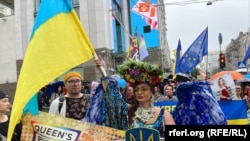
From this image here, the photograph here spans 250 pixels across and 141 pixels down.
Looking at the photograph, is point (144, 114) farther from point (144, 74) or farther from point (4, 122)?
point (4, 122)

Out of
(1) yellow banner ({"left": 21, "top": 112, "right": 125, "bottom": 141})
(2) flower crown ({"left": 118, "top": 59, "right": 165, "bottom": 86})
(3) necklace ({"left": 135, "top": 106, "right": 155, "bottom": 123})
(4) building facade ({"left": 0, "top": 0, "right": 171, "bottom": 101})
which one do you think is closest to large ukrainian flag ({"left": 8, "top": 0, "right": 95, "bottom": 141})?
(1) yellow banner ({"left": 21, "top": 112, "right": 125, "bottom": 141})

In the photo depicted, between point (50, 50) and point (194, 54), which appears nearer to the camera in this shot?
point (50, 50)

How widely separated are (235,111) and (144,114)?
3.79 meters

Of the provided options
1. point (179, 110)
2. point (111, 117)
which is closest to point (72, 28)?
point (111, 117)

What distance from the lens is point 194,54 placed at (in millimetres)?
11281

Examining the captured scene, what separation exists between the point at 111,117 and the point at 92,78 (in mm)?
24237

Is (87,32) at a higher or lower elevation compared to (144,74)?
higher

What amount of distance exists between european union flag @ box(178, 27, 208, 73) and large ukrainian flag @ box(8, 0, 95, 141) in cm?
717

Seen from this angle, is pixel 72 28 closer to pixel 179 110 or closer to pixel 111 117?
pixel 111 117

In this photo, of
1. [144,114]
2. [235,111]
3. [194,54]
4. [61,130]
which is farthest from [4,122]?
[194,54]

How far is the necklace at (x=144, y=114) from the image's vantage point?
13.2ft

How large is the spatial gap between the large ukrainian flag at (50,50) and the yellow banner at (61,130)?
289mm

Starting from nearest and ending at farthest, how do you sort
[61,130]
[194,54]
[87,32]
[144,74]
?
[61,130] < [144,74] < [194,54] < [87,32]

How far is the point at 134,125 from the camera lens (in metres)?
4.05
